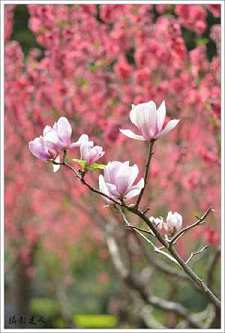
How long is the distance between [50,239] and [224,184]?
18.8 feet

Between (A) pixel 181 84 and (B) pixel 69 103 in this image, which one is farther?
(B) pixel 69 103

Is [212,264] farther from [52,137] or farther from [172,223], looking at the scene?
[52,137]

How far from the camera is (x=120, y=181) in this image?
1050 mm

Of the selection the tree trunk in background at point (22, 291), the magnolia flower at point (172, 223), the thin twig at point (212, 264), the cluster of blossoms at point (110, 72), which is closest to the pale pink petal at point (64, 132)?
the magnolia flower at point (172, 223)

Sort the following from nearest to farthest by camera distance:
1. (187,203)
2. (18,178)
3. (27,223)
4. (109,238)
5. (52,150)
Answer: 1. (52,150)
2. (109,238)
3. (18,178)
4. (187,203)
5. (27,223)

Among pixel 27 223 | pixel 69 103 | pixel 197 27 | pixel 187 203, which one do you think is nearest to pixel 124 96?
pixel 69 103

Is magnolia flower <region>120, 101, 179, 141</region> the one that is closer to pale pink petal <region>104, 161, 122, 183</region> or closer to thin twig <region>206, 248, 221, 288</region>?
pale pink petal <region>104, 161, 122, 183</region>

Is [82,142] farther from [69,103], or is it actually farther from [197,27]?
[69,103]

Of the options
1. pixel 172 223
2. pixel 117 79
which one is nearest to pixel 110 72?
pixel 117 79

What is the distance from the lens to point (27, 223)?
6.76 m

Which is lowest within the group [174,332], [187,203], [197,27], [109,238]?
[174,332]

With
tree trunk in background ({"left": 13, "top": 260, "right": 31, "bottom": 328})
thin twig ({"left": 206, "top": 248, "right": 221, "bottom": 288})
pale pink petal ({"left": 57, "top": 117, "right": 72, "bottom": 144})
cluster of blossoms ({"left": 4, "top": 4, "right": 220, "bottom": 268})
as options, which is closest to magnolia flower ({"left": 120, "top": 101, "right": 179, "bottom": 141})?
pale pink petal ({"left": 57, "top": 117, "right": 72, "bottom": 144})

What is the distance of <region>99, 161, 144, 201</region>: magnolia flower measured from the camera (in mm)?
1053

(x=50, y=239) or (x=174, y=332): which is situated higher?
(x=50, y=239)
